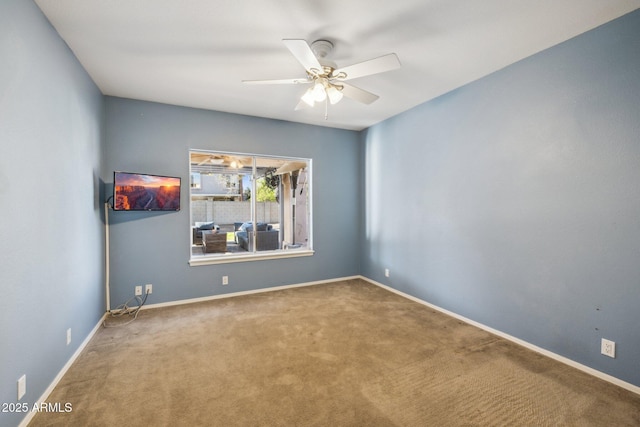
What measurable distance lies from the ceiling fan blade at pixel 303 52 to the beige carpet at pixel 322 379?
244 centimetres

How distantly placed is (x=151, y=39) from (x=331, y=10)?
5.08ft

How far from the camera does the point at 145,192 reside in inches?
134

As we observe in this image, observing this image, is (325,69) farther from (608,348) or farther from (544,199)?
(608,348)

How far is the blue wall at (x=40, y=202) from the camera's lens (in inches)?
60.7

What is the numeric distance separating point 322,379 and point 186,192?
3002mm

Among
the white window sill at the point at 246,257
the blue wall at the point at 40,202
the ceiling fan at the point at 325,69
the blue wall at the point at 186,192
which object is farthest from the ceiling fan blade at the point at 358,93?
the white window sill at the point at 246,257

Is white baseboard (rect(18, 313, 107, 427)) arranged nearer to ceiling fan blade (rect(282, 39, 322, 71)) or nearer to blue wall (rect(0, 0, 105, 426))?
blue wall (rect(0, 0, 105, 426))

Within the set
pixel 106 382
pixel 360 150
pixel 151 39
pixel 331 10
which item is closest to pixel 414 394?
pixel 106 382

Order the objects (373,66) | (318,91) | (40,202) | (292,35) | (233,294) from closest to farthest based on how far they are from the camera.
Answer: (40,202) < (373,66) < (292,35) < (318,91) < (233,294)

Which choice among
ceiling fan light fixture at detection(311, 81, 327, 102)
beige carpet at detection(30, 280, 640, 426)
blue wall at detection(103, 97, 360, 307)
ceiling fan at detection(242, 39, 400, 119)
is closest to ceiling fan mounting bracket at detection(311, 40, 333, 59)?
ceiling fan at detection(242, 39, 400, 119)

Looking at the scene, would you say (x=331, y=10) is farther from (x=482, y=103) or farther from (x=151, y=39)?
(x=482, y=103)

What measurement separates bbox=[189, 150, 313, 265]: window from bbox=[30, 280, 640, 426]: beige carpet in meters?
1.26

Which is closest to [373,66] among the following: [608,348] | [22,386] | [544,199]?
[544,199]

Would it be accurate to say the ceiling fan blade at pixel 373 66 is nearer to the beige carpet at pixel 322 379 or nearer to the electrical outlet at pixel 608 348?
the beige carpet at pixel 322 379
